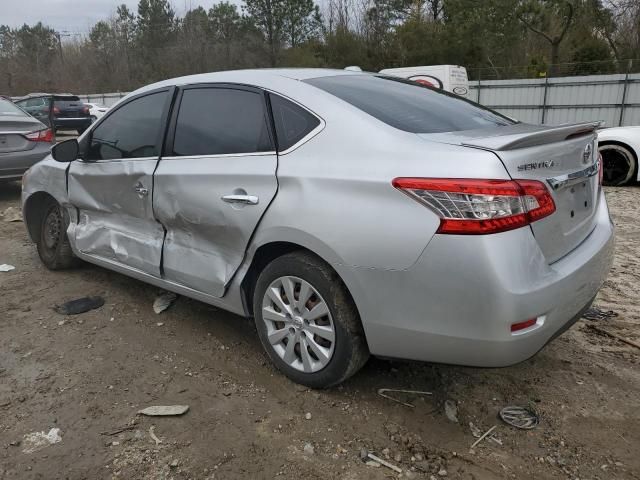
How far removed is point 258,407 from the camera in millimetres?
2770

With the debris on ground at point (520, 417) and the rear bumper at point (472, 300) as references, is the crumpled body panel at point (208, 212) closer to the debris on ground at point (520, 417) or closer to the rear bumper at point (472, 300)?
the rear bumper at point (472, 300)

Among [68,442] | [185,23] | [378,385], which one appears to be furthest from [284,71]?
[185,23]

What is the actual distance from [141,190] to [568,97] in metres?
19.7

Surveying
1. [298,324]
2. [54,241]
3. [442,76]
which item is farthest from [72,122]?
[298,324]

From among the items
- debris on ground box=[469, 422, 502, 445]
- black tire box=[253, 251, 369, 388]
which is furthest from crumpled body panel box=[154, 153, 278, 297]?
debris on ground box=[469, 422, 502, 445]

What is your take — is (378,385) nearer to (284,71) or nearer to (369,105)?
(369,105)

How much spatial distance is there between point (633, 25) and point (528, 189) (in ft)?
97.0

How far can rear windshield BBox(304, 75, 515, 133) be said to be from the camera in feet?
8.86

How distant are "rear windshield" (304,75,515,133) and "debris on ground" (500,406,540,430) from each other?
1415 mm

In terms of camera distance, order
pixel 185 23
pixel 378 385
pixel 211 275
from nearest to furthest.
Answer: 1. pixel 378 385
2. pixel 211 275
3. pixel 185 23

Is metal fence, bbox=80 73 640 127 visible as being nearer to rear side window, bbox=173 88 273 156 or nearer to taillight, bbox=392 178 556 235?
rear side window, bbox=173 88 273 156

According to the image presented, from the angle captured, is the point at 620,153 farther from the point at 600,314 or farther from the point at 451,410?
the point at 451,410

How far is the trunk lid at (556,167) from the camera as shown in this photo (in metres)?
2.27

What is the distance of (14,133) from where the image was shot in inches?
300
